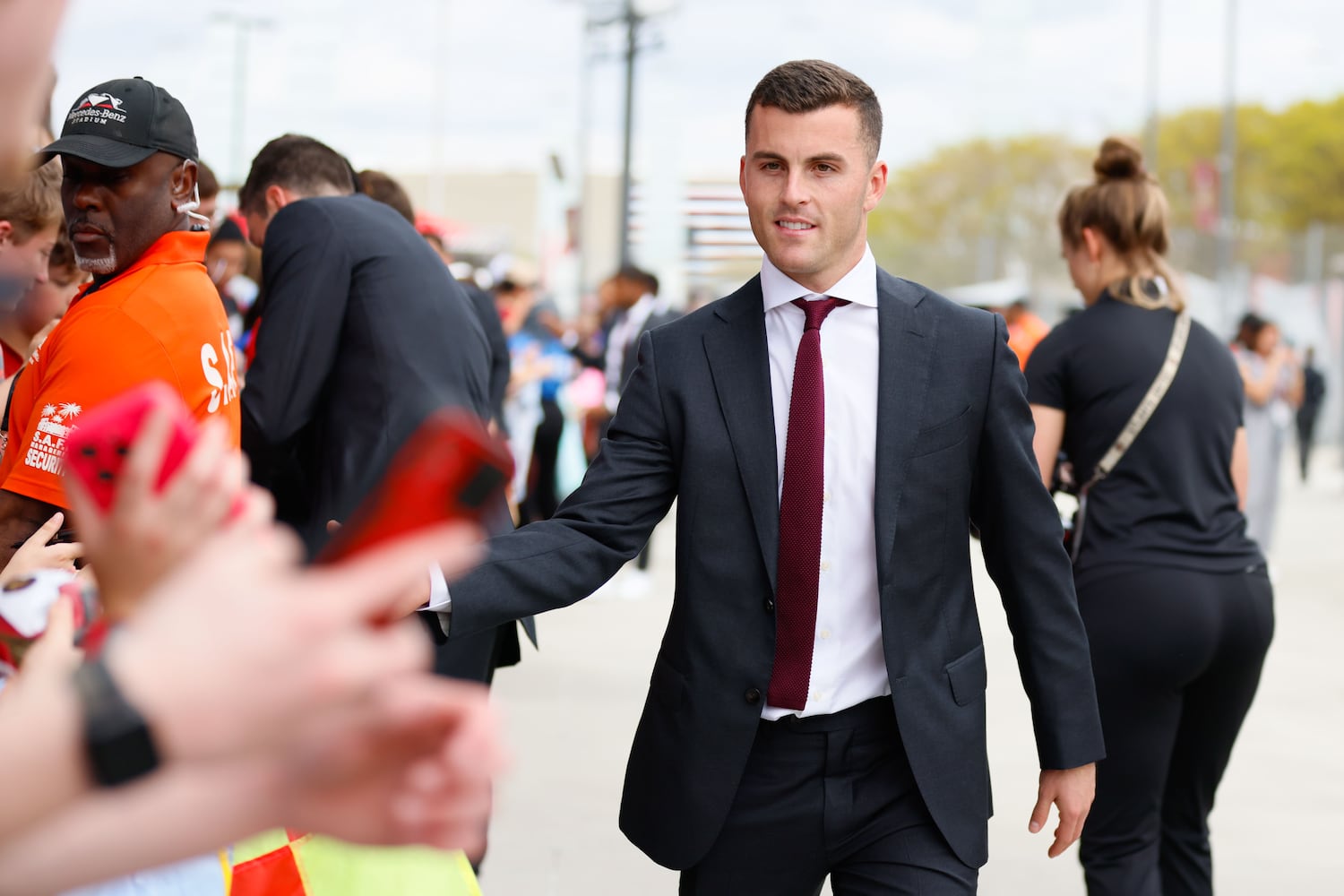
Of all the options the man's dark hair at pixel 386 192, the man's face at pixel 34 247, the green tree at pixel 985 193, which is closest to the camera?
the man's face at pixel 34 247

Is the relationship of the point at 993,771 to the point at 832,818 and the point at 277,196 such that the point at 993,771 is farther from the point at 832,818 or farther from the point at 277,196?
the point at 832,818

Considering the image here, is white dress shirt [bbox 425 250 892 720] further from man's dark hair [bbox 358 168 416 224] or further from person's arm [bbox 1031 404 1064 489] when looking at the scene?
man's dark hair [bbox 358 168 416 224]

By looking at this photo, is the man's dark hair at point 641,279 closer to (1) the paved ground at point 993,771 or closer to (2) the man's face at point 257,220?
(1) the paved ground at point 993,771

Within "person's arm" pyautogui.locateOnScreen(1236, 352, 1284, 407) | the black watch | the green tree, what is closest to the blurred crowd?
the black watch

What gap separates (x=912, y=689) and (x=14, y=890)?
83.7 inches

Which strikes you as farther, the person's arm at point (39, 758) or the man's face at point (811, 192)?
the man's face at point (811, 192)

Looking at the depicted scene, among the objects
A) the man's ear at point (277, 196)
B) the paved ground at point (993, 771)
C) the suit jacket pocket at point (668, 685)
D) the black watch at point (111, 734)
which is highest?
the man's ear at point (277, 196)

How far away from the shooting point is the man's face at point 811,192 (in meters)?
2.99

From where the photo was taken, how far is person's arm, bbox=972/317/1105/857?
3.00 m

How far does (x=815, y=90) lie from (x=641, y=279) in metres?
9.06

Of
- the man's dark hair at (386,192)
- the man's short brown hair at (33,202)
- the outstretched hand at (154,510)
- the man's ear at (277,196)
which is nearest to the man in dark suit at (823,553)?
the man's short brown hair at (33,202)

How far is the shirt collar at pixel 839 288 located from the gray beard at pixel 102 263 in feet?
4.07

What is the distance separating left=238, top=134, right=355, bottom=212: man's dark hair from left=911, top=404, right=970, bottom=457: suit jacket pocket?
2456 millimetres

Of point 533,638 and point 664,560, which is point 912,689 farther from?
point 664,560
